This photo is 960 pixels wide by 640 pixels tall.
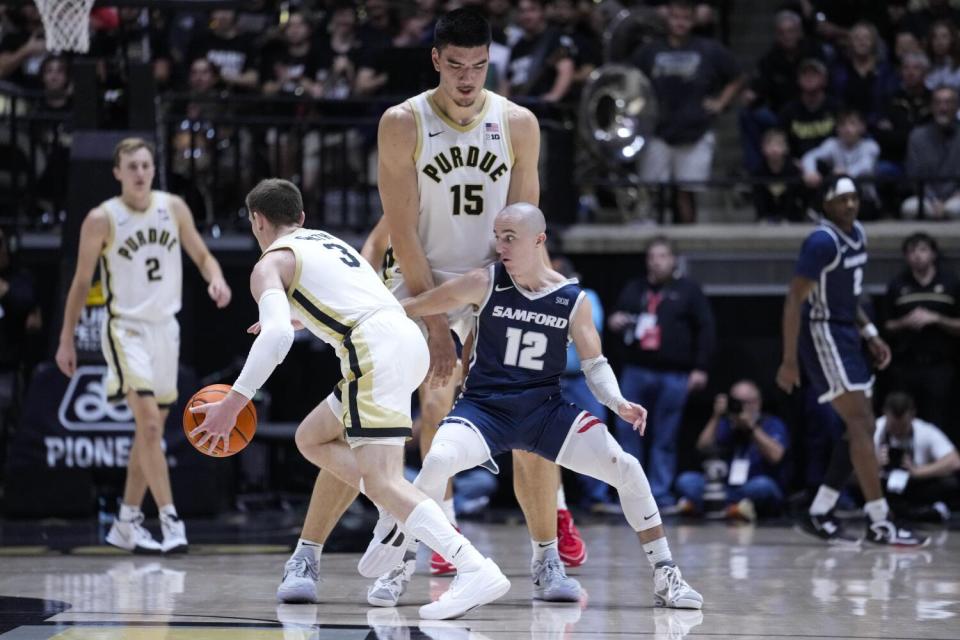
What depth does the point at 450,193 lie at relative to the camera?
21.8 feet

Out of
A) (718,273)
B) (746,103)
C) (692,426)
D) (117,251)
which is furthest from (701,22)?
(117,251)

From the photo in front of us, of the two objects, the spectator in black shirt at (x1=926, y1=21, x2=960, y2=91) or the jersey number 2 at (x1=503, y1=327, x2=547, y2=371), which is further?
the spectator in black shirt at (x1=926, y1=21, x2=960, y2=91)

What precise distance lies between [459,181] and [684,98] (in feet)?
21.5

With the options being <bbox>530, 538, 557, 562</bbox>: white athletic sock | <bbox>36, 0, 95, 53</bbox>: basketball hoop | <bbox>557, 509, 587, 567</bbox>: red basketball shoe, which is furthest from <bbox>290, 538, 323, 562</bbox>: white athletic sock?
<bbox>36, 0, 95, 53</bbox>: basketball hoop

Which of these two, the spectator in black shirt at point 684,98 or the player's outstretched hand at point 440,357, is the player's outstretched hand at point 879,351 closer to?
the player's outstretched hand at point 440,357

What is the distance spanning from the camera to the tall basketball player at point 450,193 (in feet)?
21.1

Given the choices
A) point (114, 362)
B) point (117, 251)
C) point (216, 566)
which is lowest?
point (216, 566)

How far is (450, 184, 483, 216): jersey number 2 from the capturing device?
664 cm

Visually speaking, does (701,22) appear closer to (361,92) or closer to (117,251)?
(361,92)

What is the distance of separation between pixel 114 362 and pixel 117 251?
0.62 meters

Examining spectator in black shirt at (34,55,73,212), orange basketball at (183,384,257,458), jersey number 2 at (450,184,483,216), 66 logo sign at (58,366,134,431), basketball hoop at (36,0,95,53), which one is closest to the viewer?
orange basketball at (183,384,257,458)

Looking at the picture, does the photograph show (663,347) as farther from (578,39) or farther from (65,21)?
(65,21)

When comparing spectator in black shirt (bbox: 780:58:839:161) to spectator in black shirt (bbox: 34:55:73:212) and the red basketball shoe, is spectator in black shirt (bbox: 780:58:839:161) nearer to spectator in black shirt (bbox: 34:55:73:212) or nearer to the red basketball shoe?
spectator in black shirt (bbox: 34:55:73:212)

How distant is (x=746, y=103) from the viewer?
13219 millimetres
